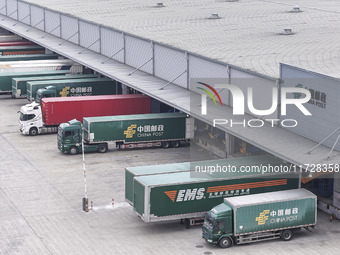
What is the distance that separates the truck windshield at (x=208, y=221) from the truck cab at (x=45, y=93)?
39.9 meters

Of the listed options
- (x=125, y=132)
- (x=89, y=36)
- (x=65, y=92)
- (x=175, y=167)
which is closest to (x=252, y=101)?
(x=175, y=167)

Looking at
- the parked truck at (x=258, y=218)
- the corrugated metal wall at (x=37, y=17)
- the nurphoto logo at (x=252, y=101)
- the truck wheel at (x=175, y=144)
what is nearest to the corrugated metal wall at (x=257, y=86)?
the nurphoto logo at (x=252, y=101)

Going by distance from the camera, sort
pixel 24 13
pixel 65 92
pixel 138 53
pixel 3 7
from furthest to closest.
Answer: pixel 3 7
pixel 24 13
pixel 65 92
pixel 138 53

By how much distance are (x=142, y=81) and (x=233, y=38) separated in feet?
33.8

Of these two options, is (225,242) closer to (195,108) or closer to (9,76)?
(195,108)

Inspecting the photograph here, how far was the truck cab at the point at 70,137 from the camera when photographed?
6844 cm

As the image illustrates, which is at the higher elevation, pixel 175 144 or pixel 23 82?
pixel 23 82

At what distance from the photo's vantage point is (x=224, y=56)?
223ft

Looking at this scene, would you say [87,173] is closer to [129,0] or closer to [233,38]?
[233,38]

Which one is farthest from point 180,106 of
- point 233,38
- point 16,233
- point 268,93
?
point 16,233

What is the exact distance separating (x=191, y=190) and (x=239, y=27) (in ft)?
123

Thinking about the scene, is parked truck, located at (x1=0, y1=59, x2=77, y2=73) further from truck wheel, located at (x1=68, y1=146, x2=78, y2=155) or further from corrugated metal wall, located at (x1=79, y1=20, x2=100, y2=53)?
truck wheel, located at (x1=68, y1=146, x2=78, y2=155)

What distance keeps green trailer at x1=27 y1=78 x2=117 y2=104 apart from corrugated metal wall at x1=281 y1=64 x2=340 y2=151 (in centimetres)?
3565

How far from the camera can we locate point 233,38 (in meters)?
77.6
